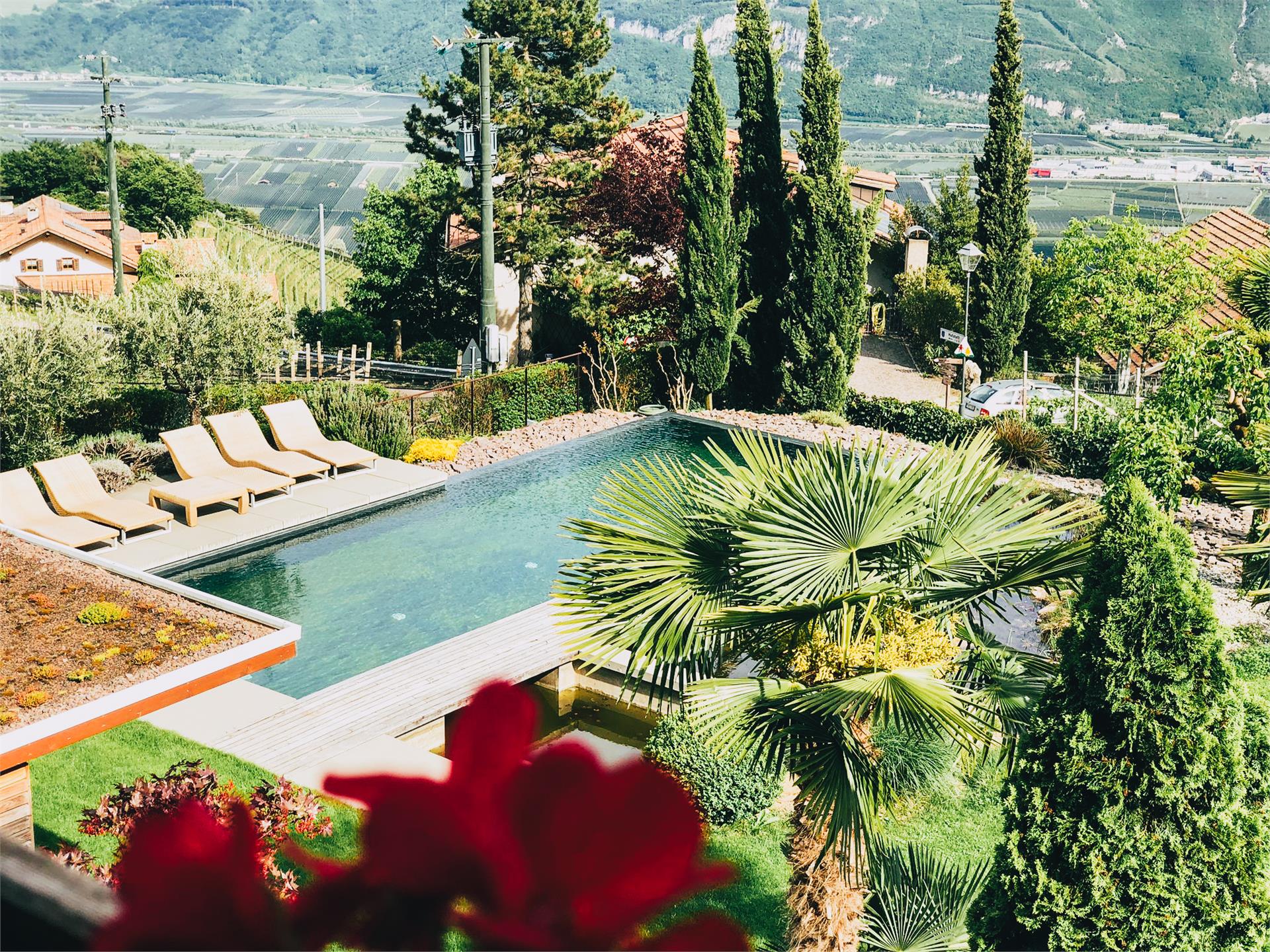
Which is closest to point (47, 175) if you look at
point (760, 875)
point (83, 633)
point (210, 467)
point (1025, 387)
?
point (210, 467)

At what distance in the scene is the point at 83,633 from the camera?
8234mm

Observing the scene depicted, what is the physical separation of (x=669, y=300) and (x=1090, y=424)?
8.16 meters

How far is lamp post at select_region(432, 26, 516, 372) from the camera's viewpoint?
64.0ft

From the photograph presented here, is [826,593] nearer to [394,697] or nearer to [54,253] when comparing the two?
[394,697]

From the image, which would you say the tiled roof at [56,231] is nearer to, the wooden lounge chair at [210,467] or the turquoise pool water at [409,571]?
the wooden lounge chair at [210,467]

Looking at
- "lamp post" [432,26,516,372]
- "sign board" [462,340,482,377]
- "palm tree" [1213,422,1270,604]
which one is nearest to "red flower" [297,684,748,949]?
"palm tree" [1213,422,1270,604]

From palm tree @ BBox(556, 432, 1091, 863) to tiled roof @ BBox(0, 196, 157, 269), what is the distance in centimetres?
4227

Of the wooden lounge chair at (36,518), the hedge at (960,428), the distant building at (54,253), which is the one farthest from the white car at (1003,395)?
the distant building at (54,253)

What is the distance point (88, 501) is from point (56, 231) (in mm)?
39269

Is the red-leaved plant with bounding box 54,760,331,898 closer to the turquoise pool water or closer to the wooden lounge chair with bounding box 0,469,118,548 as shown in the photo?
the turquoise pool water

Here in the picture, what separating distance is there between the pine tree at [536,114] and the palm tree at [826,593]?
15981 millimetres

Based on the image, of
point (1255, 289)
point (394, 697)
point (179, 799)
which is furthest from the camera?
point (1255, 289)

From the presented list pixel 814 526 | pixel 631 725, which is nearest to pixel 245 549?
pixel 631 725

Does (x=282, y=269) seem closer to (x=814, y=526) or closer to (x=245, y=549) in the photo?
(x=245, y=549)
